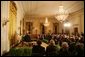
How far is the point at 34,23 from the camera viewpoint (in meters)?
27.8

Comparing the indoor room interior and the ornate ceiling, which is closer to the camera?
the indoor room interior

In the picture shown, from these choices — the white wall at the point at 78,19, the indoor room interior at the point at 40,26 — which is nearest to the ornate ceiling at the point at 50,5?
the indoor room interior at the point at 40,26

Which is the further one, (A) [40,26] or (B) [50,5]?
(A) [40,26]

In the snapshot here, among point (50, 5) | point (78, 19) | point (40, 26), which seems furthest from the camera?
point (40, 26)

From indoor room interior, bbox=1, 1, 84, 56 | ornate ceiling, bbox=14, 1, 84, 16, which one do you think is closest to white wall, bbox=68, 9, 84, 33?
indoor room interior, bbox=1, 1, 84, 56

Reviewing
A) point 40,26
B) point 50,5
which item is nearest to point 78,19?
point 50,5

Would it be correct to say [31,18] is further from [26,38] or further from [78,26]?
[26,38]

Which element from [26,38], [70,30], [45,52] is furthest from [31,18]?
[45,52]

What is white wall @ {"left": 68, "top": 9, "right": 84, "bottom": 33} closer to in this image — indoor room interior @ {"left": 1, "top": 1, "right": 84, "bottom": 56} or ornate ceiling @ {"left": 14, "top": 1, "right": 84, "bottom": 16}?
indoor room interior @ {"left": 1, "top": 1, "right": 84, "bottom": 56}

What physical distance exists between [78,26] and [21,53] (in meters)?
15.7

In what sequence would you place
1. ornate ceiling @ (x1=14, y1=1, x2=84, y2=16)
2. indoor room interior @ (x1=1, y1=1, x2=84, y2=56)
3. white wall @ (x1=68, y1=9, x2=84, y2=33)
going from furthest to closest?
white wall @ (x1=68, y1=9, x2=84, y2=33) < ornate ceiling @ (x1=14, y1=1, x2=84, y2=16) < indoor room interior @ (x1=1, y1=1, x2=84, y2=56)

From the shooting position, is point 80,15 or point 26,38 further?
point 80,15

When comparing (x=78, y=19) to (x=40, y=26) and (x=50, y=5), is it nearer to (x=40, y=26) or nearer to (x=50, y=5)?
(x=50, y=5)

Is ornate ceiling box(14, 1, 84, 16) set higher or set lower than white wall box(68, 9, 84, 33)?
higher
